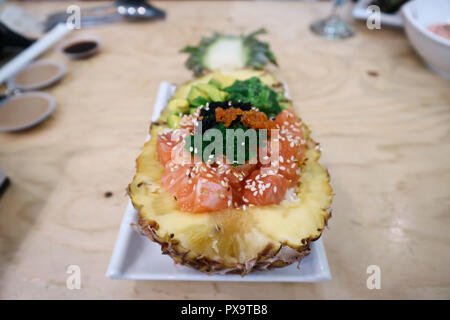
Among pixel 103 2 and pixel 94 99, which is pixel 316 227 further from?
pixel 103 2

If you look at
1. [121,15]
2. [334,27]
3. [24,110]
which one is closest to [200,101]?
[24,110]

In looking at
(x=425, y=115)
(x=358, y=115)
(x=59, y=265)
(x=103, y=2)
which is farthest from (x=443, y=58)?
(x=103, y=2)

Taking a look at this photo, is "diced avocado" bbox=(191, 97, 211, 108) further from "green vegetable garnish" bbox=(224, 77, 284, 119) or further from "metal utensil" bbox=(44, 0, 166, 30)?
"metal utensil" bbox=(44, 0, 166, 30)
